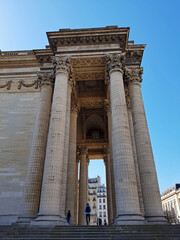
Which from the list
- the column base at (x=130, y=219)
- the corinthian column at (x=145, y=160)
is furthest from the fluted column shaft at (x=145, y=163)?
the column base at (x=130, y=219)

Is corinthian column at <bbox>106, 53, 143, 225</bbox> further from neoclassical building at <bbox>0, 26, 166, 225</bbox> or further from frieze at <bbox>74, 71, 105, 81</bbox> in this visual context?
frieze at <bbox>74, 71, 105, 81</bbox>

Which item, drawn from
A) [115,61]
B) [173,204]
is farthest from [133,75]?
[173,204]

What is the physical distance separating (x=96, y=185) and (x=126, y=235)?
92747 millimetres

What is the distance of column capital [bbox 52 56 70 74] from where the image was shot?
62.6ft

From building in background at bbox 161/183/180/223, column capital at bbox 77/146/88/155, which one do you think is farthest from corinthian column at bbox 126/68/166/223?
building in background at bbox 161/183/180/223

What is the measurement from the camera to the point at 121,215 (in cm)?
1262

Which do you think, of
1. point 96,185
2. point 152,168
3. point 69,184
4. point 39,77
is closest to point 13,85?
point 39,77

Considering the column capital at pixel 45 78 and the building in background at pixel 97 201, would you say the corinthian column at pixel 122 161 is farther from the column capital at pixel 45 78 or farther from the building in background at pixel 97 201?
the building in background at pixel 97 201

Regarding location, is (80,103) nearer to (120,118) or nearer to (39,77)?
(39,77)

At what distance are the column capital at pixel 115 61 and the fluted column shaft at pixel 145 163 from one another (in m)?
2.90

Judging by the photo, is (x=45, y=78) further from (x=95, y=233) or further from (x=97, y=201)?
(x=97, y=201)

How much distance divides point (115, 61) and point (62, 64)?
17.9 ft

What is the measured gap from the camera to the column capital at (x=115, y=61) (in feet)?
60.8

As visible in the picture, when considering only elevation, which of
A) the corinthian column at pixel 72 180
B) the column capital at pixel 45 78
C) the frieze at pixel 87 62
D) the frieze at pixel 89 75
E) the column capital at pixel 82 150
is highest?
the frieze at pixel 89 75
